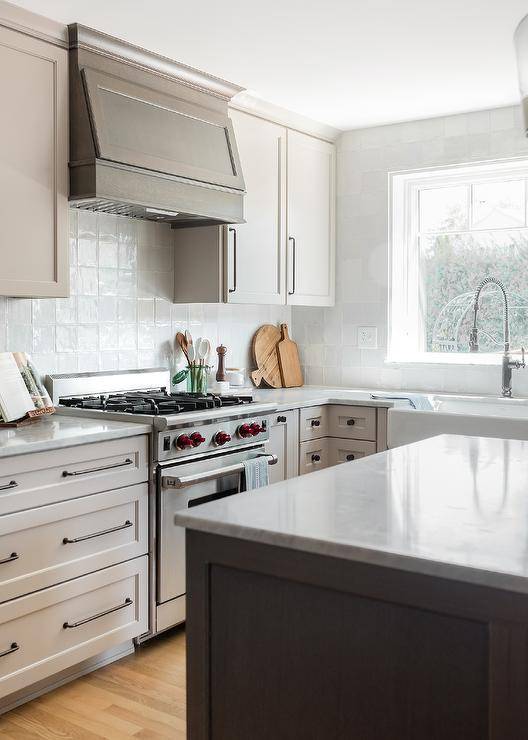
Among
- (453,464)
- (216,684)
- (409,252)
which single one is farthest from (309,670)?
(409,252)

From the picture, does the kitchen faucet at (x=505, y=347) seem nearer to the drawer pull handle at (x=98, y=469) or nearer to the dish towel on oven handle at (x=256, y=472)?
the dish towel on oven handle at (x=256, y=472)

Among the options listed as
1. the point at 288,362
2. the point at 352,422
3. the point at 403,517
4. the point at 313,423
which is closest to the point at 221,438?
the point at 313,423

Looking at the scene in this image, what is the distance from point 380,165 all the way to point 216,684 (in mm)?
3801

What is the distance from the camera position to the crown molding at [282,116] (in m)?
4.05

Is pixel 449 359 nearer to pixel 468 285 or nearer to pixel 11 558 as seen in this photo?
pixel 468 285

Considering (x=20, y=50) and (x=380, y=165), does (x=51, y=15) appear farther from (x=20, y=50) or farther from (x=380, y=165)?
(x=380, y=165)

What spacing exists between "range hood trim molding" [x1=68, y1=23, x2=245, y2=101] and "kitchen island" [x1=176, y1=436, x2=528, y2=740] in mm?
2250

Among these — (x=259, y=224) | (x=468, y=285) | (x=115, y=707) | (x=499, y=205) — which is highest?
(x=499, y=205)

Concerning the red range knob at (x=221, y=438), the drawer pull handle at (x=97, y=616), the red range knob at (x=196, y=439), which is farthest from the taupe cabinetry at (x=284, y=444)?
the drawer pull handle at (x=97, y=616)

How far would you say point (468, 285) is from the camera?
460 centimetres

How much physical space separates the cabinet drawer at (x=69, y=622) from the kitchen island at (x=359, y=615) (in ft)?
4.32

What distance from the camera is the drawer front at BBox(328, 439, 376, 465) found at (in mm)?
4195

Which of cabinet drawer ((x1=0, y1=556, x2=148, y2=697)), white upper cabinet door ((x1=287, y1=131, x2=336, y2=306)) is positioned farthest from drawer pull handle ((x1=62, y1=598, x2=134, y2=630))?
white upper cabinet door ((x1=287, y1=131, x2=336, y2=306))

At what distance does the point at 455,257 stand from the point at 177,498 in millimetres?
2345
